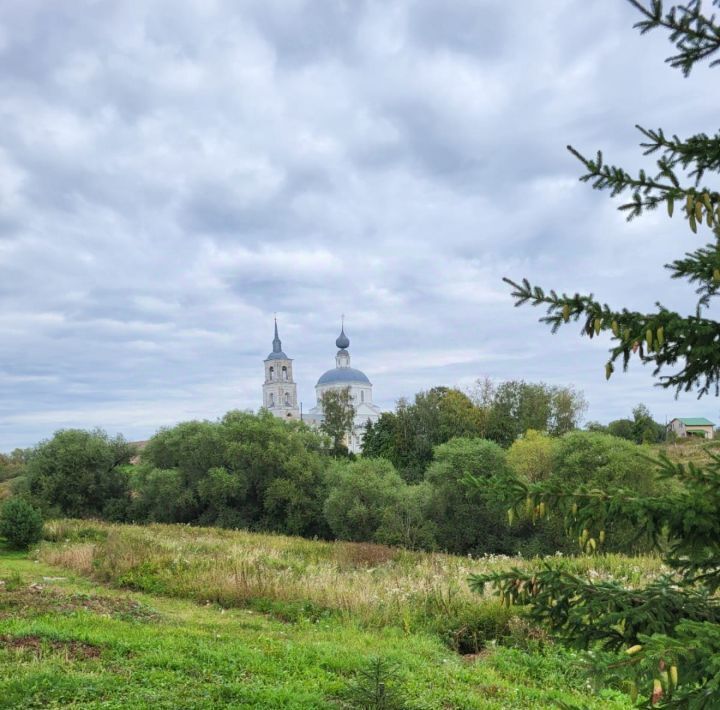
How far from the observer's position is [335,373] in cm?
9631

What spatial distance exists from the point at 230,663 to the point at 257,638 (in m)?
1.55

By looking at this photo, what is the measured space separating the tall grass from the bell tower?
253 ft

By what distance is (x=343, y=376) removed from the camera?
9556cm

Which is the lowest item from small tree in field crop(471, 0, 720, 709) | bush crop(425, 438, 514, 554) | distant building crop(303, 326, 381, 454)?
bush crop(425, 438, 514, 554)

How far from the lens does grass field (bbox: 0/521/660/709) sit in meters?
6.69

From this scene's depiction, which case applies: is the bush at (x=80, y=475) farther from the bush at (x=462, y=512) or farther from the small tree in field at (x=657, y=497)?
the small tree in field at (x=657, y=497)

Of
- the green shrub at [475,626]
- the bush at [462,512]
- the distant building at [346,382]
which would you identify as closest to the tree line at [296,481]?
the bush at [462,512]

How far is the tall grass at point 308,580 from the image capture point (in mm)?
10578

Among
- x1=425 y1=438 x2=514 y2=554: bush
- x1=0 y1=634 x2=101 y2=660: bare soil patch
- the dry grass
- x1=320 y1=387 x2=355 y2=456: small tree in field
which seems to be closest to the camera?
x1=0 y1=634 x2=101 y2=660: bare soil patch

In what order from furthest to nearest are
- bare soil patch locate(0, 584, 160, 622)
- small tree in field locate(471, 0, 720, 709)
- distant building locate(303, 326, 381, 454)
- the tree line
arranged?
1. distant building locate(303, 326, 381, 454)
2. the tree line
3. bare soil patch locate(0, 584, 160, 622)
4. small tree in field locate(471, 0, 720, 709)

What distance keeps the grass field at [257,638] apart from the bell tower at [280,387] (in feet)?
262

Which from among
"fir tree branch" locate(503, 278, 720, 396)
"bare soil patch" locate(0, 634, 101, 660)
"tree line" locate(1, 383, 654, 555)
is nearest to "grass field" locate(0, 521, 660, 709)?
"bare soil patch" locate(0, 634, 101, 660)

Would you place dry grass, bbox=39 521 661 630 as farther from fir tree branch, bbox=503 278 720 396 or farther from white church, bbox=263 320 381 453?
white church, bbox=263 320 381 453

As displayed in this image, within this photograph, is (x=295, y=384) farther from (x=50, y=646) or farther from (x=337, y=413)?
(x=50, y=646)
